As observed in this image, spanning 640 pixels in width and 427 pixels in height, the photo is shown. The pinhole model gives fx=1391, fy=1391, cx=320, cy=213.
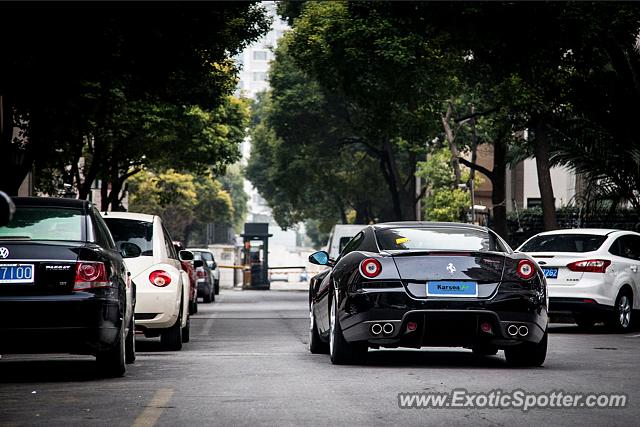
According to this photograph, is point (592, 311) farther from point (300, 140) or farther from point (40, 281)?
A: point (300, 140)

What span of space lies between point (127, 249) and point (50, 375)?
2.05 meters

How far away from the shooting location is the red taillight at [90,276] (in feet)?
37.5

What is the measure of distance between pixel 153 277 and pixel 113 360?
11.8 ft

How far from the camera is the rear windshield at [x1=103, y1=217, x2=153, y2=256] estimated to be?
1579 cm

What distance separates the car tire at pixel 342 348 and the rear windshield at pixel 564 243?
8.43 meters

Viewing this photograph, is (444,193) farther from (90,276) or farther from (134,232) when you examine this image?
(90,276)

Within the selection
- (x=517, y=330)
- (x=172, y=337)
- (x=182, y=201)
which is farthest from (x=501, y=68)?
(x=182, y=201)

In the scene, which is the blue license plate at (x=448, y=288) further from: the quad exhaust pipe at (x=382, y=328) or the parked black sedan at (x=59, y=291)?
the parked black sedan at (x=59, y=291)

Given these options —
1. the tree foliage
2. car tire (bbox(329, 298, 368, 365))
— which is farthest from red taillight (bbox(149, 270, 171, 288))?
the tree foliage

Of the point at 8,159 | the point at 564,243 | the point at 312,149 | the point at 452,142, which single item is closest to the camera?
the point at 564,243

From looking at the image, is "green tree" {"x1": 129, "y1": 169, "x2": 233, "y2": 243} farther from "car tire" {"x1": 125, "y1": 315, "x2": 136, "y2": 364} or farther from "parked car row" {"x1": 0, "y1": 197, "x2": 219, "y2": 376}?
"parked car row" {"x1": 0, "y1": 197, "x2": 219, "y2": 376}

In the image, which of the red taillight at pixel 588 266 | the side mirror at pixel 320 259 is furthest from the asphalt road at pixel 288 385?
the red taillight at pixel 588 266

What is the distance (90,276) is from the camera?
1147 centimetres

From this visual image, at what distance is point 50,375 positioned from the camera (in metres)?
12.4
